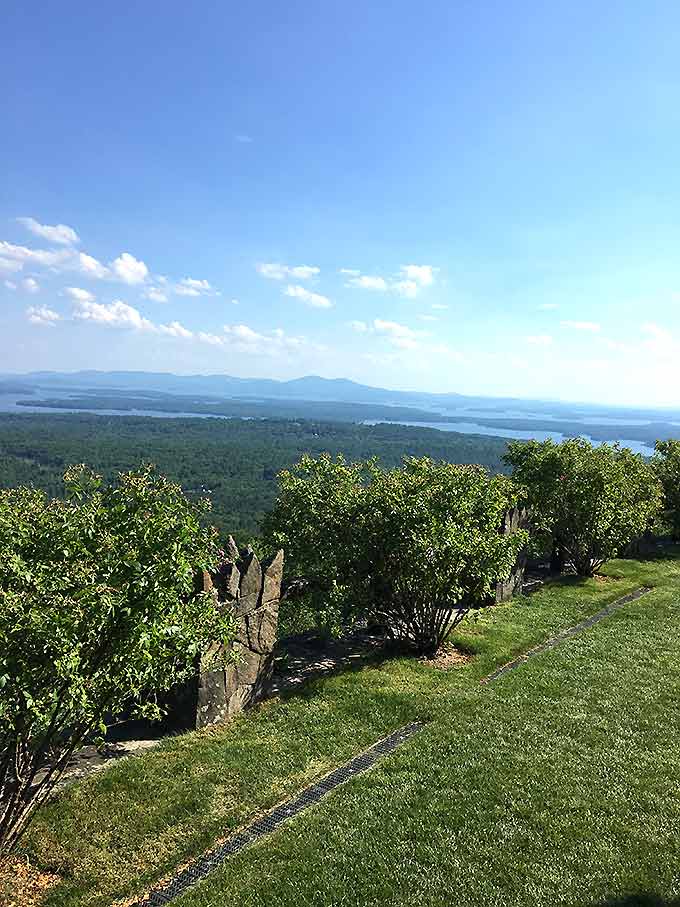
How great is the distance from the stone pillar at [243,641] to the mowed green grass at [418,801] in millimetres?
312

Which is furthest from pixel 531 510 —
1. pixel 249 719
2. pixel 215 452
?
pixel 215 452

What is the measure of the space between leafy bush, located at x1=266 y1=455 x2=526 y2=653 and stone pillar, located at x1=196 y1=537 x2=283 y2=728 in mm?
1211

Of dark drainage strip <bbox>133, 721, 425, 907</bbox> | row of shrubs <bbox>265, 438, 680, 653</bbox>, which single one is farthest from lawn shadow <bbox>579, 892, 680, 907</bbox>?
row of shrubs <bbox>265, 438, 680, 653</bbox>

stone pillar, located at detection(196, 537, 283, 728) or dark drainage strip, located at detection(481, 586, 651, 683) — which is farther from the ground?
stone pillar, located at detection(196, 537, 283, 728)

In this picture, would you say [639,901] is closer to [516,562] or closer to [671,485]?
[516,562]

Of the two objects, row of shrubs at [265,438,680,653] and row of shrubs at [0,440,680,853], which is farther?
row of shrubs at [265,438,680,653]

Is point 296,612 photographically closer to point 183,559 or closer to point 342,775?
point 342,775

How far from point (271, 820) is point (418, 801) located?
1.44 meters

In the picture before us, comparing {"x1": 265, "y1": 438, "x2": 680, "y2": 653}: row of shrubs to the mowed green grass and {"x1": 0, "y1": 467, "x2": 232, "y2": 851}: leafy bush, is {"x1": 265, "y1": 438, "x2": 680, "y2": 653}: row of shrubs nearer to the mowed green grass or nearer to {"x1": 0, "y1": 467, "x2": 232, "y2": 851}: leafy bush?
the mowed green grass

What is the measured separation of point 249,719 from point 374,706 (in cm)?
166

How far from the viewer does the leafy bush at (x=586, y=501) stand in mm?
14844

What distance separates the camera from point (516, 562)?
13969 millimetres

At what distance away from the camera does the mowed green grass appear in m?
4.84

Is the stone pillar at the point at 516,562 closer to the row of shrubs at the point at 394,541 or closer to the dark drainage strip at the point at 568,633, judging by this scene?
the dark drainage strip at the point at 568,633
